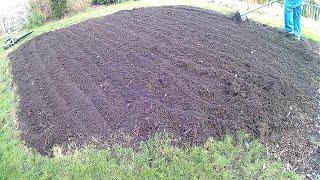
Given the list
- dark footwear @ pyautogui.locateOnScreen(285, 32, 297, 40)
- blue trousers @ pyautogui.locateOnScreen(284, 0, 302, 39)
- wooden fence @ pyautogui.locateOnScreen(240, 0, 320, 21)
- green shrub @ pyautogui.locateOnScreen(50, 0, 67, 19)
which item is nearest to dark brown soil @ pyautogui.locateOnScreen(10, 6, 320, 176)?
dark footwear @ pyautogui.locateOnScreen(285, 32, 297, 40)

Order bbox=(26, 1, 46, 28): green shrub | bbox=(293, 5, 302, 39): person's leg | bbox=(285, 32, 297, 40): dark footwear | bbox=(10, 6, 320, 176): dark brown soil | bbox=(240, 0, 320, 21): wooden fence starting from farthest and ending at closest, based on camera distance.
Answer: bbox=(26, 1, 46, 28): green shrub → bbox=(240, 0, 320, 21): wooden fence → bbox=(293, 5, 302, 39): person's leg → bbox=(285, 32, 297, 40): dark footwear → bbox=(10, 6, 320, 176): dark brown soil

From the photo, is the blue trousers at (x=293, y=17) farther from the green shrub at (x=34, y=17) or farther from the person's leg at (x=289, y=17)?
the green shrub at (x=34, y=17)

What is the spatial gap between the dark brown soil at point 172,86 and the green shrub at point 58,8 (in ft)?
7.18

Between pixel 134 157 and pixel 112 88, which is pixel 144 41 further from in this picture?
pixel 134 157

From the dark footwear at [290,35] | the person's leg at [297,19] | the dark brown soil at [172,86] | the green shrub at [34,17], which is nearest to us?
the dark brown soil at [172,86]

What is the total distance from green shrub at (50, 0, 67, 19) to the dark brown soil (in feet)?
7.18

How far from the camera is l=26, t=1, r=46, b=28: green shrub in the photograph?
8.21 metres

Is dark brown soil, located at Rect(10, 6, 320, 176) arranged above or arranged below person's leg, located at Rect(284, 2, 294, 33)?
below

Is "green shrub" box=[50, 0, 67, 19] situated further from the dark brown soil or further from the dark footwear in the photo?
the dark footwear

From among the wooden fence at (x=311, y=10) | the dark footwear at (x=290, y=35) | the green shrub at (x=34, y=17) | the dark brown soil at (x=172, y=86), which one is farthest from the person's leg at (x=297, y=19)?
the green shrub at (x=34, y=17)

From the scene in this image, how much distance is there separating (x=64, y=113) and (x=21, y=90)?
1169 mm

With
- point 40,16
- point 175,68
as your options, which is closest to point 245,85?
point 175,68

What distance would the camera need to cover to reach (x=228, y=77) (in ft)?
15.6

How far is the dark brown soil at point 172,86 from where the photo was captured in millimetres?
4230
